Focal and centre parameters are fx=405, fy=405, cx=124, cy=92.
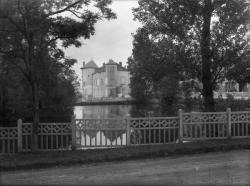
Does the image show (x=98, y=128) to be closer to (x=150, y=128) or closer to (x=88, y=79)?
(x=150, y=128)

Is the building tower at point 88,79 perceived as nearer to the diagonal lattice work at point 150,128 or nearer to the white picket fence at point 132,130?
the white picket fence at point 132,130

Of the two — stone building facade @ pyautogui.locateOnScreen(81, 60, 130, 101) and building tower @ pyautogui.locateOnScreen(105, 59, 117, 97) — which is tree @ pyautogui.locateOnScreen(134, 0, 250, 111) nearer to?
stone building facade @ pyautogui.locateOnScreen(81, 60, 130, 101)

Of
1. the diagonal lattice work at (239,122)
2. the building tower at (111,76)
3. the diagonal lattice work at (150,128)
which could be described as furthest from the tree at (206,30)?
the building tower at (111,76)

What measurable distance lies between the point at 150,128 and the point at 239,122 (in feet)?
11.9

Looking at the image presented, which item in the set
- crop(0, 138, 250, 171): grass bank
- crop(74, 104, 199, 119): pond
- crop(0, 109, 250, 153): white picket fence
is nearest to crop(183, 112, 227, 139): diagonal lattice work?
crop(0, 109, 250, 153): white picket fence

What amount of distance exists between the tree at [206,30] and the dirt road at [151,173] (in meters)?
7.56

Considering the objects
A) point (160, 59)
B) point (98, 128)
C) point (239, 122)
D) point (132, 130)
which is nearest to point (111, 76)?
point (160, 59)

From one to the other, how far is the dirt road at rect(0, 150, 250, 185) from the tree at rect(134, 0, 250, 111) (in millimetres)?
7560

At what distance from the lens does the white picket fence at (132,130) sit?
13672 millimetres

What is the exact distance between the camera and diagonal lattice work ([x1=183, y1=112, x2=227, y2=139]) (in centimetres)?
1492


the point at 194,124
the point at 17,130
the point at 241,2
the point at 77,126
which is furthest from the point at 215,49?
the point at 17,130

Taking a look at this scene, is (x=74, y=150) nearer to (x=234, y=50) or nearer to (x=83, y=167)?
(x=83, y=167)

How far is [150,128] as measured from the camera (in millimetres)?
14305

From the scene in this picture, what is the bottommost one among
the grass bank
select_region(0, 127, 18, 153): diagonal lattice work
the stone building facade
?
the grass bank
